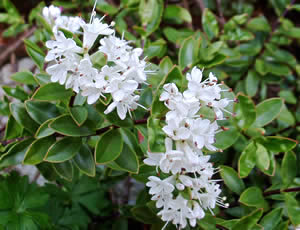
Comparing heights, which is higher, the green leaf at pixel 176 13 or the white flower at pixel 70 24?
the white flower at pixel 70 24

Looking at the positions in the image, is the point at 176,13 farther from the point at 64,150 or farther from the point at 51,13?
the point at 64,150

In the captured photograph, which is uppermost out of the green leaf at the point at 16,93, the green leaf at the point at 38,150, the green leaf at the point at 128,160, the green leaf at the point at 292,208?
the green leaf at the point at 16,93

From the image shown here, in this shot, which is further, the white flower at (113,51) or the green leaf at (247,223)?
the green leaf at (247,223)

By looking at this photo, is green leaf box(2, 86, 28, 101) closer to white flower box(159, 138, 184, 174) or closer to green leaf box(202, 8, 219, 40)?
white flower box(159, 138, 184, 174)

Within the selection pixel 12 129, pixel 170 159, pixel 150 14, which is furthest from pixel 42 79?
pixel 150 14

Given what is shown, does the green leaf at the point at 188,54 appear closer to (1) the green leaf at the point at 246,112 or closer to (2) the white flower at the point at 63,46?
(1) the green leaf at the point at 246,112

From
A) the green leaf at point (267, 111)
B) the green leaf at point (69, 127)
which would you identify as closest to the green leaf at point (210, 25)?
the green leaf at point (267, 111)

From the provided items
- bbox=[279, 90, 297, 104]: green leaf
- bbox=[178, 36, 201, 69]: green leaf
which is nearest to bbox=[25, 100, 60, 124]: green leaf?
bbox=[178, 36, 201, 69]: green leaf

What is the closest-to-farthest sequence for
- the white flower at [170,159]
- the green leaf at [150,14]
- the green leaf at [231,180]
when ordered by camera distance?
the white flower at [170,159], the green leaf at [231,180], the green leaf at [150,14]

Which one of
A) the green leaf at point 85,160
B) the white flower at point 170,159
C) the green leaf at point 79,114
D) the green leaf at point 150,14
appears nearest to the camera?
the white flower at point 170,159
